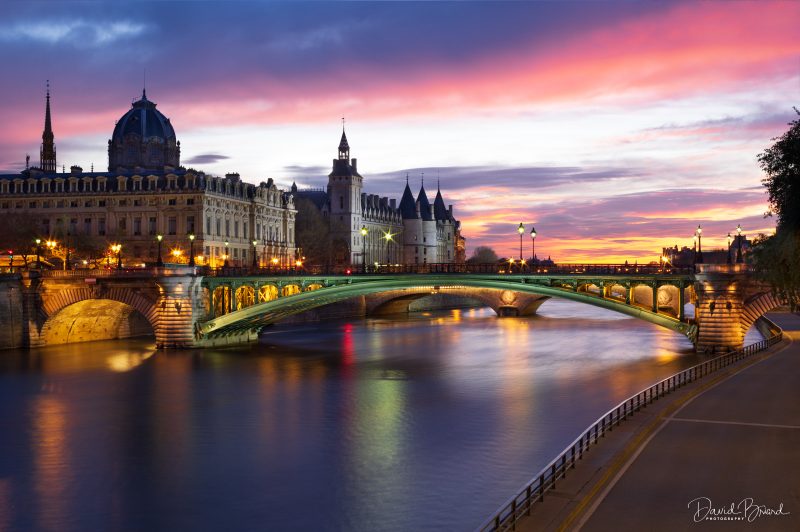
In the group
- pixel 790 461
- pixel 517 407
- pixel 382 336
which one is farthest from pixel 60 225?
pixel 790 461

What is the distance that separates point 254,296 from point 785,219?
41.8 m

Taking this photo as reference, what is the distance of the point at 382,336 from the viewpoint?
260 ft

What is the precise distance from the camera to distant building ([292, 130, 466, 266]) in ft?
522

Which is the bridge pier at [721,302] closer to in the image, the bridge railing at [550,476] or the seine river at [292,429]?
the seine river at [292,429]

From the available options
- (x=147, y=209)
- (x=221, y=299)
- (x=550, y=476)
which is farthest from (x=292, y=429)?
(x=147, y=209)

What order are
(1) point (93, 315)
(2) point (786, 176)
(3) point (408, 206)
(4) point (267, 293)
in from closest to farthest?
(2) point (786, 176) → (1) point (93, 315) → (4) point (267, 293) → (3) point (408, 206)

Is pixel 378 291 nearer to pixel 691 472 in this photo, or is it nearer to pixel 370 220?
pixel 691 472

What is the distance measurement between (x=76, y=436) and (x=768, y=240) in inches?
1071

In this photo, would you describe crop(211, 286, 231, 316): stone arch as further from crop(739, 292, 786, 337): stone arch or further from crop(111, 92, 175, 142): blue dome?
crop(111, 92, 175, 142): blue dome

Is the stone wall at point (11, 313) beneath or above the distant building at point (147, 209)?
beneath

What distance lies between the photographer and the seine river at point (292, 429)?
1052 inches

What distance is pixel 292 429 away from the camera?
124 feet
